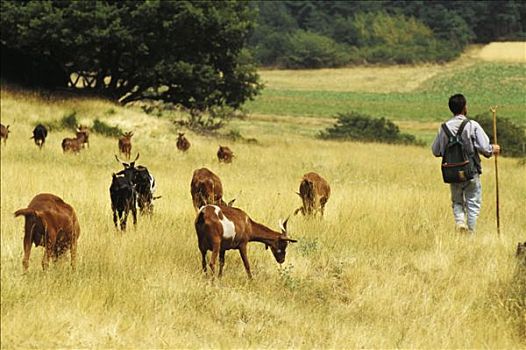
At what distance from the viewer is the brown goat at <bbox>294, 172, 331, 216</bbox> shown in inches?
431

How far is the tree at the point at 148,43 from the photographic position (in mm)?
27750

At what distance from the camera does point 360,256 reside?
8781 mm

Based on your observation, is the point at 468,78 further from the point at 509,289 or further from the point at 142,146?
the point at 509,289

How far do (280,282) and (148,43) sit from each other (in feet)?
78.4

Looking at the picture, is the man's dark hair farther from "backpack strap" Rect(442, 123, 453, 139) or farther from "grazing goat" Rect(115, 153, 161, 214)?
"grazing goat" Rect(115, 153, 161, 214)

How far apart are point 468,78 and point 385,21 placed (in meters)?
61.1

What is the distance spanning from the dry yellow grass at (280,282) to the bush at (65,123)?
1224 cm

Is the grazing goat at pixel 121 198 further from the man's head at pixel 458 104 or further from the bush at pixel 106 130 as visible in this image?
the bush at pixel 106 130

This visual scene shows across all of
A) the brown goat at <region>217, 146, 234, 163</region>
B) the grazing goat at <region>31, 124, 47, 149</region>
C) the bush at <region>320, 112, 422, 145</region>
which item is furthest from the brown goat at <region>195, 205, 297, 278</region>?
the bush at <region>320, 112, 422, 145</region>

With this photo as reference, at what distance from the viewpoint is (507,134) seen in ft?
114

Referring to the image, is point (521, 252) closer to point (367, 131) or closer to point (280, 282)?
point (280, 282)

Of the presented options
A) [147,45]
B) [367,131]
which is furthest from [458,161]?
[367,131]

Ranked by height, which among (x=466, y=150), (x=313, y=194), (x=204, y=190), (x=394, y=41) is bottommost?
(x=313, y=194)

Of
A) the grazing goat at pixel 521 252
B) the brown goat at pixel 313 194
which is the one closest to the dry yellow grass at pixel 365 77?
the brown goat at pixel 313 194
